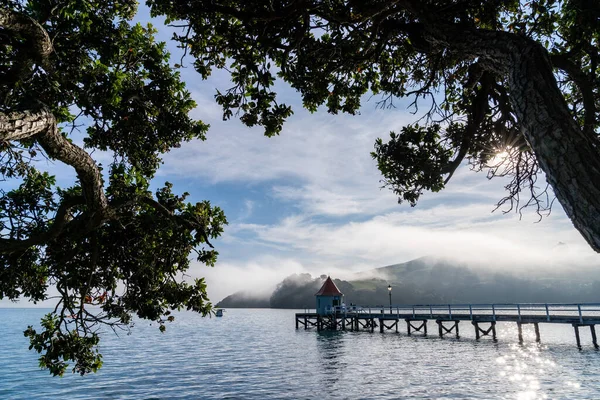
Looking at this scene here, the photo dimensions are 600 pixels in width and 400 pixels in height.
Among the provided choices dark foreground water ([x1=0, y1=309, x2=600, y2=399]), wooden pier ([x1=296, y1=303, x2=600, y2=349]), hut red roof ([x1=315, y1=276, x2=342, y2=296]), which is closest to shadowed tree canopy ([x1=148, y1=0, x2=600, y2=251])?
dark foreground water ([x1=0, y1=309, x2=600, y2=399])

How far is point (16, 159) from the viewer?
280 inches

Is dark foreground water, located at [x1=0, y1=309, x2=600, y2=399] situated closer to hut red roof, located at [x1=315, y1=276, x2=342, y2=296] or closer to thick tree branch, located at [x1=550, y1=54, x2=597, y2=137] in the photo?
thick tree branch, located at [x1=550, y1=54, x2=597, y2=137]

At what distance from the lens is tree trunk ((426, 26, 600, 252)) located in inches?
115

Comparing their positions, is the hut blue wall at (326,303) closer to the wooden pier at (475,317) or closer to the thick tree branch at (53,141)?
the wooden pier at (475,317)

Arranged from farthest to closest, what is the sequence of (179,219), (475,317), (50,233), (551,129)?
(475,317) < (179,219) < (50,233) < (551,129)

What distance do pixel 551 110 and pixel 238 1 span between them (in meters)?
6.71

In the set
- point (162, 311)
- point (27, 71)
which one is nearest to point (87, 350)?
point (162, 311)

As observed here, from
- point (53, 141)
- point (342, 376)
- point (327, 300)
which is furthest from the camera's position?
point (327, 300)

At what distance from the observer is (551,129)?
3.29 metres

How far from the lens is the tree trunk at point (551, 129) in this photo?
2.91 meters

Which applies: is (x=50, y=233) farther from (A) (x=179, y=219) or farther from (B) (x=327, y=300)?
(B) (x=327, y=300)

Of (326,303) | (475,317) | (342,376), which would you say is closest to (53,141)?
(342,376)

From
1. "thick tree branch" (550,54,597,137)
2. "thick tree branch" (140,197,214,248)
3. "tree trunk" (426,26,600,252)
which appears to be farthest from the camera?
"thick tree branch" (140,197,214,248)

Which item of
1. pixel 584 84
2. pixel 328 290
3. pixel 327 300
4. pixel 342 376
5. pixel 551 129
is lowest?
pixel 342 376
